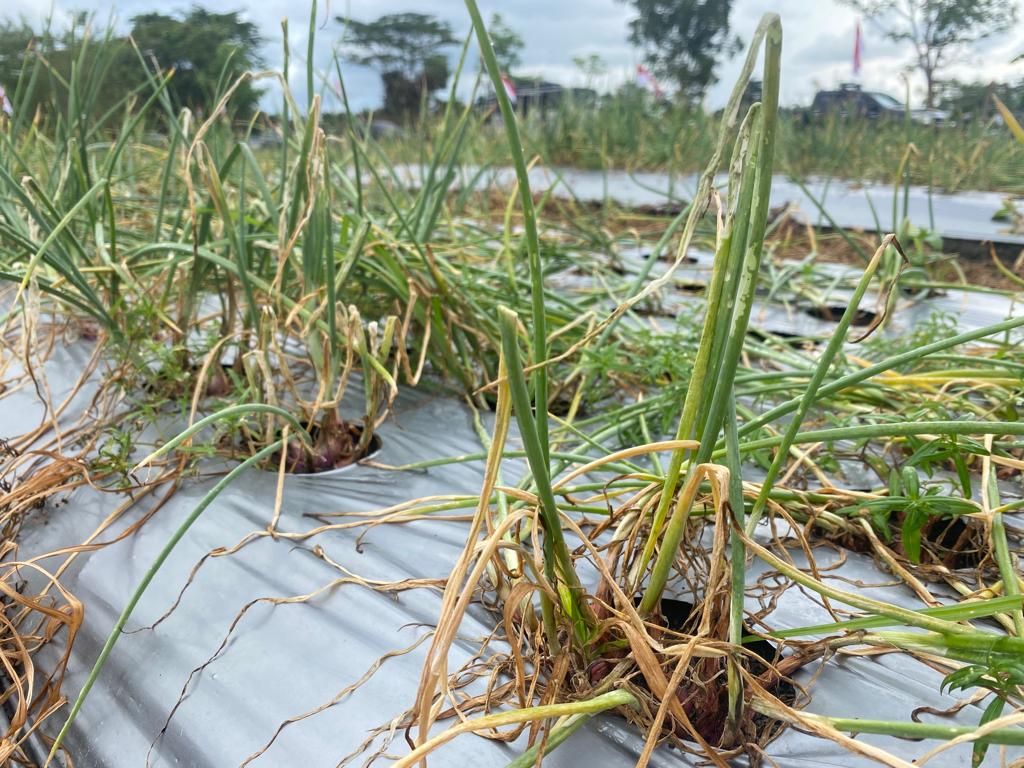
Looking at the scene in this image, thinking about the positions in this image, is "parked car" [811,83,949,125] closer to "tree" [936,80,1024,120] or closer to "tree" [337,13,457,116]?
"tree" [936,80,1024,120]

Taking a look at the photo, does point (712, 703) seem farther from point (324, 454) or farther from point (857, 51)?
point (857, 51)

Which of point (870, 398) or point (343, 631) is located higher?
point (870, 398)

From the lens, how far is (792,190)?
3887mm

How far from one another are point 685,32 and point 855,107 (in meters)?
26.3

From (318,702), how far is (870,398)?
0.81 meters

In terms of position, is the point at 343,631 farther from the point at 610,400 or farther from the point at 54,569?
the point at 610,400

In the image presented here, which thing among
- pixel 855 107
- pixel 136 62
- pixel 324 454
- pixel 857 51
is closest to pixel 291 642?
pixel 324 454

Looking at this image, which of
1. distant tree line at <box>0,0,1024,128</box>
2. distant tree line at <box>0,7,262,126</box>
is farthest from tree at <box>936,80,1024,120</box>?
distant tree line at <box>0,7,262,126</box>

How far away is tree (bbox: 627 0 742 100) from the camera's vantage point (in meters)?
26.6

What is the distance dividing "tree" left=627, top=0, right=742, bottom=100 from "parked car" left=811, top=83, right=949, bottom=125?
23.2 meters

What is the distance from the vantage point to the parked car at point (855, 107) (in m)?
4.49

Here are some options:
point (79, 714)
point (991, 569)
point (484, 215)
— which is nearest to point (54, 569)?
point (79, 714)

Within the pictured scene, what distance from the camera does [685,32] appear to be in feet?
90.5

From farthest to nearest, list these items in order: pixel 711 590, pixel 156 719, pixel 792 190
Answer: pixel 792 190 < pixel 156 719 < pixel 711 590
